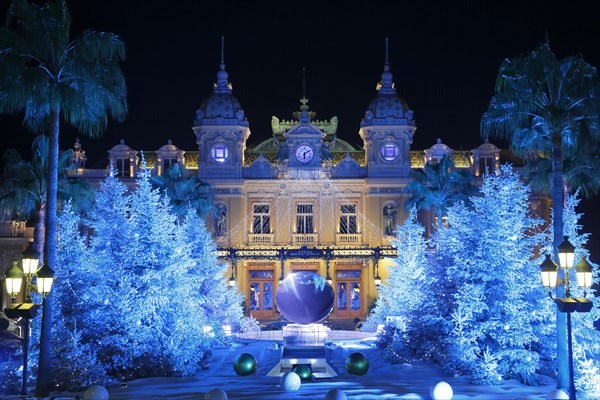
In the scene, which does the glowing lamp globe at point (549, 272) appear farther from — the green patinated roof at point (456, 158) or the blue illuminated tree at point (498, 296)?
the green patinated roof at point (456, 158)

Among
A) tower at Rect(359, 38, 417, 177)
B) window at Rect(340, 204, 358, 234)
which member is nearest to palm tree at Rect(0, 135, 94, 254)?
window at Rect(340, 204, 358, 234)

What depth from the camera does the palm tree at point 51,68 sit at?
1947 cm

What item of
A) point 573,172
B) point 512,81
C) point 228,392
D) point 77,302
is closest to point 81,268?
point 77,302

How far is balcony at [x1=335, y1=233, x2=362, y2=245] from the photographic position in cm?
5159

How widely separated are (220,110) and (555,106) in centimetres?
3483

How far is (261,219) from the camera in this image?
2071 inches

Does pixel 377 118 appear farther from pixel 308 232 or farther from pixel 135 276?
pixel 135 276

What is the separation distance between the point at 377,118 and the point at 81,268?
34.0m

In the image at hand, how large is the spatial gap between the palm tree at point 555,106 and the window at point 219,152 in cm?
3256

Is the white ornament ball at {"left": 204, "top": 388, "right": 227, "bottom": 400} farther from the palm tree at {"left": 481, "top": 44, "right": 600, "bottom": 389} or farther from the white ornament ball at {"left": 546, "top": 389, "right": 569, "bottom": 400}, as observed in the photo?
the palm tree at {"left": 481, "top": 44, "right": 600, "bottom": 389}

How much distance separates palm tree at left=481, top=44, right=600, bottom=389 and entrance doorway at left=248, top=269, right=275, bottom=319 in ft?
105

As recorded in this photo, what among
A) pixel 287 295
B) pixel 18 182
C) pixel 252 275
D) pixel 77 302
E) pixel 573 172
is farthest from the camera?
pixel 252 275

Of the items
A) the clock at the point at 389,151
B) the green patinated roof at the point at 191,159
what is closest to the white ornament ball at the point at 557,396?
the clock at the point at 389,151

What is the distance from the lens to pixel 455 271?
2245 centimetres
